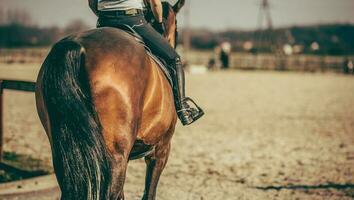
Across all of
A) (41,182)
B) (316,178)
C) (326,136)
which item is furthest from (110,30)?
(326,136)

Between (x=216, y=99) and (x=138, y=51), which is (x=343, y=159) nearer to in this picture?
(x=138, y=51)

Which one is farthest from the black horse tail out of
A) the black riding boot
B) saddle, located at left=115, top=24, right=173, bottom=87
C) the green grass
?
the green grass

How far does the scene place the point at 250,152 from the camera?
834 centimetres

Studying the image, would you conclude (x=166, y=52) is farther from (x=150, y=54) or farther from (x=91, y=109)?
(x=91, y=109)

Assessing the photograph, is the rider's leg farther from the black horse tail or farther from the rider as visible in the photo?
the black horse tail

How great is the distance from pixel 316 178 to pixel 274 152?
1902mm

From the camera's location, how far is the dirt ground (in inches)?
229

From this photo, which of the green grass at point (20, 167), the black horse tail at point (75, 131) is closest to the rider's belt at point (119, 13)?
the black horse tail at point (75, 131)

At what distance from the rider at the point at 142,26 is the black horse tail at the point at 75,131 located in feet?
2.66

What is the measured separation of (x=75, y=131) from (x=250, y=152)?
20.0 feet

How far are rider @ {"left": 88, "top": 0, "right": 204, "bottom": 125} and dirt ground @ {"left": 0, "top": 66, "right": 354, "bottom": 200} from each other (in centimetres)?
203

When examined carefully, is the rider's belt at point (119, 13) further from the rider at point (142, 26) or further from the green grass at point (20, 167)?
the green grass at point (20, 167)

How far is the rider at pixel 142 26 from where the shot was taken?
11.3 feet

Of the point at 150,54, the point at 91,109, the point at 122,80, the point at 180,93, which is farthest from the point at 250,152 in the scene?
the point at 91,109
